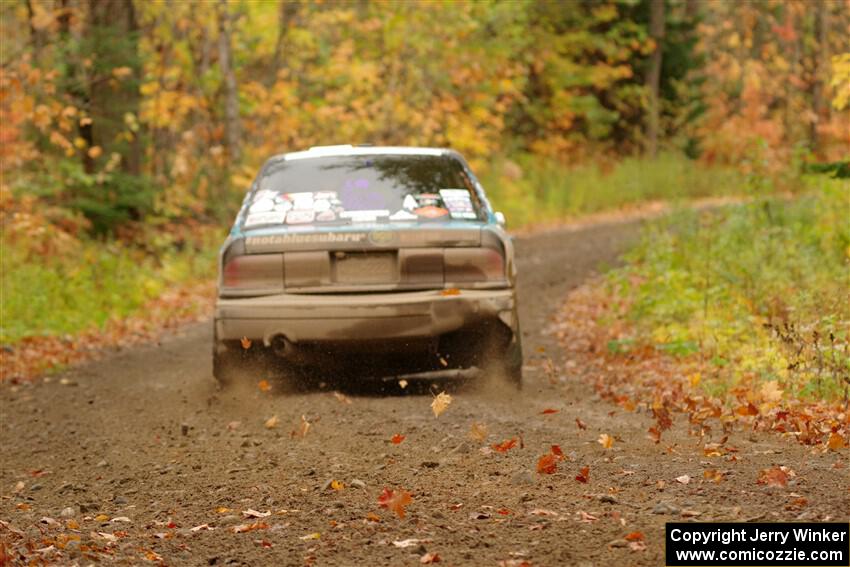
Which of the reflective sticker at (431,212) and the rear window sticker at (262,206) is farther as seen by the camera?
the rear window sticker at (262,206)

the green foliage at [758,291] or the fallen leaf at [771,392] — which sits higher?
the fallen leaf at [771,392]

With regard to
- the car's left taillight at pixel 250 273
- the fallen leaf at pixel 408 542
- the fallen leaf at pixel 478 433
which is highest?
the car's left taillight at pixel 250 273

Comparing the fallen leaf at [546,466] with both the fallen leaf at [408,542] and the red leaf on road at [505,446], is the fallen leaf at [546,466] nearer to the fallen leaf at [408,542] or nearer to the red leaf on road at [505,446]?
the red leaf on road at [505,446]

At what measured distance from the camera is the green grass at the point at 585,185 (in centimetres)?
2802

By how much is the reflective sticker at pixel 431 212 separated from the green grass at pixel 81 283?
5.74m

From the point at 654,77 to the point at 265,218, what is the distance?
92.2 feet

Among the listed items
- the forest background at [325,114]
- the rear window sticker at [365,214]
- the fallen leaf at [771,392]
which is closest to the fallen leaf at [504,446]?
the fallen leaf at [771,392]

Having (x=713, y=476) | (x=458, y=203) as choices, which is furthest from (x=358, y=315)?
(x=713, y=476)

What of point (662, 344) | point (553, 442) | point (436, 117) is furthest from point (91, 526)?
point (436, 117)

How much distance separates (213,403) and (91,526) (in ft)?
10.3

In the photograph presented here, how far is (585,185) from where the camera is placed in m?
30.1

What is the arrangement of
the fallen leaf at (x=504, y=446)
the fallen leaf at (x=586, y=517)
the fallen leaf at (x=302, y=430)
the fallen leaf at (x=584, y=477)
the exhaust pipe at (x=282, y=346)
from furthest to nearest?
the exhaust pipe at (x=282, y=346)
the fallen leaf at (x=302, y=430)
the fallen leaf at (x=504, y=446)
the fallen leaf at (x=584, y=477)
the fallen leaf at (x=586, y=517)

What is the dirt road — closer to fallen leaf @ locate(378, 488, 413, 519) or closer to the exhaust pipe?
fallen leaf @ locate(378, 488, 413, 519)

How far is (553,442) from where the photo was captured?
6.95 metres
